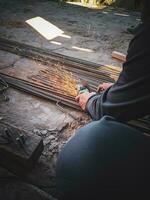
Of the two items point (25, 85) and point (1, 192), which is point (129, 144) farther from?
point (25, 85)

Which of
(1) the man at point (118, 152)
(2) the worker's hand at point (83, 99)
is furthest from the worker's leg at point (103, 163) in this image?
(2) the worker's hand at point (83, 99)

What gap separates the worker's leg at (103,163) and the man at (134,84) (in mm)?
269

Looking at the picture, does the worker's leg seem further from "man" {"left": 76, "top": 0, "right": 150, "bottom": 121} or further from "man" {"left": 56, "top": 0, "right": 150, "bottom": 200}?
"man" {"left": 76, "top": 0, "right": 150, "bottom": 121}

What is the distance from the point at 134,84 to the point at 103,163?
716 millimetres

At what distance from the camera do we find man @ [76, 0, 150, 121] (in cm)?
218

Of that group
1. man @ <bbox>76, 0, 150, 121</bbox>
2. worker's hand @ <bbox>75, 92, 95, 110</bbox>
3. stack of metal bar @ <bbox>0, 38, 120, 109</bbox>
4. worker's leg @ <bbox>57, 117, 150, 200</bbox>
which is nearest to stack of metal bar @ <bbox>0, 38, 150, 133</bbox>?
stack of metal bar @ <bbox>0, 38, 120, 109</bbox>

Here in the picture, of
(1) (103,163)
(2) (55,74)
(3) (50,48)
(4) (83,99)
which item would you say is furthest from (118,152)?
(3) (50,48)

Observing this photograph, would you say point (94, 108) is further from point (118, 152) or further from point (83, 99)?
point (118, 152)

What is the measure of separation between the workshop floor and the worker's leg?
0.59 meters

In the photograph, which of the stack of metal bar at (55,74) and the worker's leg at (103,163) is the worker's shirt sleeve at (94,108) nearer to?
the worker's leg at (103,163)

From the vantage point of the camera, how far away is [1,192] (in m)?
2.55

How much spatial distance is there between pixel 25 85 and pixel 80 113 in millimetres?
990

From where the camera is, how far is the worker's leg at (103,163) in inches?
78.2

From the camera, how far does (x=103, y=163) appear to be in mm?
2051
